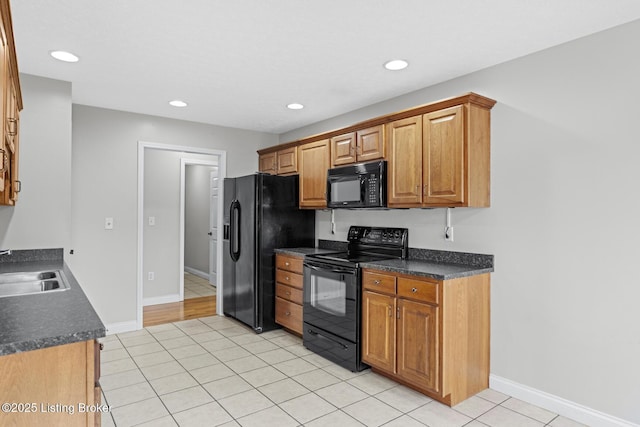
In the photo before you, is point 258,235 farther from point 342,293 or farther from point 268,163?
point 342,293

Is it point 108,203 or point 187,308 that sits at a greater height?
point 108,203

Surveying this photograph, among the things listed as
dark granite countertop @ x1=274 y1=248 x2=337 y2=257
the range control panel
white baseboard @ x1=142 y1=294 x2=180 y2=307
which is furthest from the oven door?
white baseboard @ x1=142 y1=294 x2=180 y2=307

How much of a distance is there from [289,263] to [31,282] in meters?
2.24

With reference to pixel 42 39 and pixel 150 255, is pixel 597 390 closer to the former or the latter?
pixel 42 39

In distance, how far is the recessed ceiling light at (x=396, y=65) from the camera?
9.09 feet

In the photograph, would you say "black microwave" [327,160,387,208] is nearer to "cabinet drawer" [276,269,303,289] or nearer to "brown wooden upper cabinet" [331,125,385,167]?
"brown wooden upper cabinet" [331,125,385,167]

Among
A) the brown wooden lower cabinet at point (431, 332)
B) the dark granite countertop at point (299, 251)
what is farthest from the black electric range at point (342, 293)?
the dark granite countertop at point (299, 251)

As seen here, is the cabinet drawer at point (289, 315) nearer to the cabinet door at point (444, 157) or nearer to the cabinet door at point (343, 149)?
the cabinet door at point (343, 149)

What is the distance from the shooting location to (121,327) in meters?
4.08

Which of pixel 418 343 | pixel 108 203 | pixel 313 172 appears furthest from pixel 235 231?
pixel 418 343

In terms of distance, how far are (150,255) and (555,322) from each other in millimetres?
4959

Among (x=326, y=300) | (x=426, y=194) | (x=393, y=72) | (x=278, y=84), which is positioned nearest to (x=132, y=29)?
(x=278, y=84)

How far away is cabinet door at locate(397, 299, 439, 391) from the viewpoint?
254 cm

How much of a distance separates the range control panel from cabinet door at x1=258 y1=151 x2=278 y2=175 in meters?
1.38
